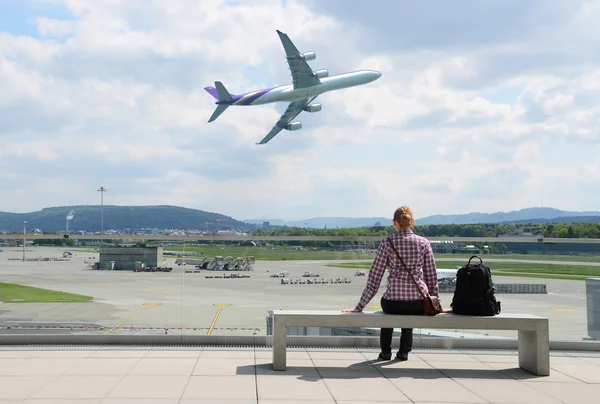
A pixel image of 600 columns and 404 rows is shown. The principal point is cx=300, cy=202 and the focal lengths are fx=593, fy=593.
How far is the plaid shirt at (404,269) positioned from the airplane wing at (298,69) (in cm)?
4627

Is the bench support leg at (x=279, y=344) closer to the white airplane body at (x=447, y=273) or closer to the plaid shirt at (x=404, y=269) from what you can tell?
the plaid shirt at (x=404, y=269)

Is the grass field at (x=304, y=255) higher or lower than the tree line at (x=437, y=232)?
lower

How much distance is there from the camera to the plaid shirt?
6168mm

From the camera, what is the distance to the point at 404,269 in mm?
6246

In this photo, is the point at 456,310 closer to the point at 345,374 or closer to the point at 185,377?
the point at 345,374

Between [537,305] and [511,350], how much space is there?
93 cm

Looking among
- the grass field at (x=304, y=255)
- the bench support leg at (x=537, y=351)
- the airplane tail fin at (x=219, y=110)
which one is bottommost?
the bench support leg at (x=537, y=351)

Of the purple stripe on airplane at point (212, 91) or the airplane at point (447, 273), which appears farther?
the purple stripe on airplane at point (212, 91)

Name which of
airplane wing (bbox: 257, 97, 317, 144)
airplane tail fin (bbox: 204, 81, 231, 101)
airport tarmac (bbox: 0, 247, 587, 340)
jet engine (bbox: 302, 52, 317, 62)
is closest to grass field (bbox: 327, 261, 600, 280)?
airport tarmac (bbox: 0, 247, 587, 340)

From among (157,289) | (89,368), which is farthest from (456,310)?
(157,289)

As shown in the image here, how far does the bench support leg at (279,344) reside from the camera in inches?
239

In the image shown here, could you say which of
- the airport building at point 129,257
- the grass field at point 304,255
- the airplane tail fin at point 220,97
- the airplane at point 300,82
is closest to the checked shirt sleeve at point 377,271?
the grass field at point 304,255

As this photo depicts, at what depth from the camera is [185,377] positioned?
5.74 meters

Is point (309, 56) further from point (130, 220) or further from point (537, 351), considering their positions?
point (537, 351)
